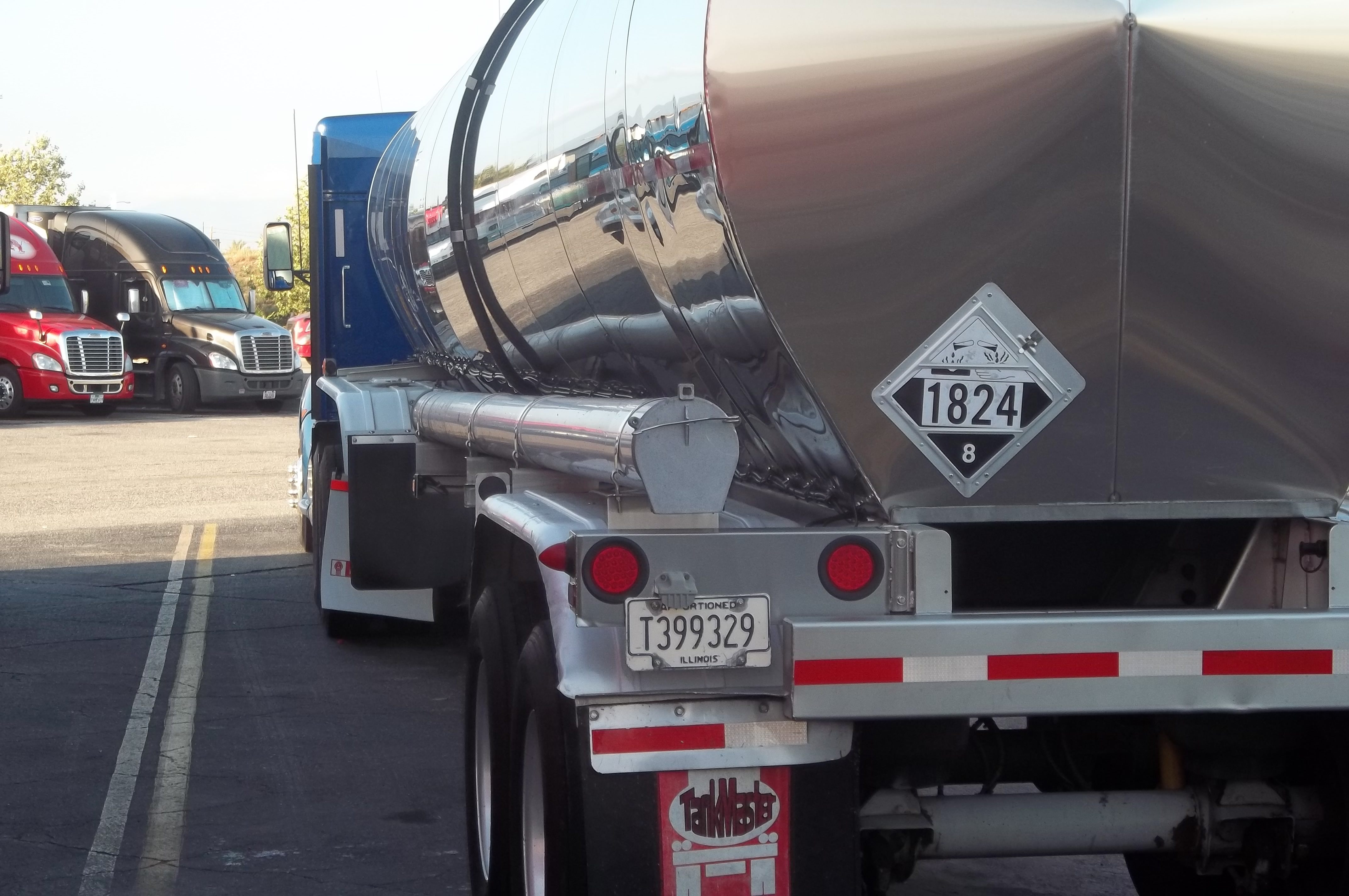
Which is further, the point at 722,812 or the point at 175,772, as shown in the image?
the point at 175,772

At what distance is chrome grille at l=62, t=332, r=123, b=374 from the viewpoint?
30844 millimetres

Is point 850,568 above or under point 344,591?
above

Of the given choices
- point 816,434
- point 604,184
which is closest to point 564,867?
point 816,434

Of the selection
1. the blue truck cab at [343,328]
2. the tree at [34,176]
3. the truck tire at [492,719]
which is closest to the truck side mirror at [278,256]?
the blue truck cab at [343,328]

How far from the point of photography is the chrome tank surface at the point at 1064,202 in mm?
3293

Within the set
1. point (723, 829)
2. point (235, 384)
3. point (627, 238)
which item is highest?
point (627, 238)

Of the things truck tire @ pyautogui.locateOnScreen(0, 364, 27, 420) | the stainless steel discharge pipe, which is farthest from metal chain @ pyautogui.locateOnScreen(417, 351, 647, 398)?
truck tire @ pyautogui.locateOnScreen(0, 364, 27, 420)

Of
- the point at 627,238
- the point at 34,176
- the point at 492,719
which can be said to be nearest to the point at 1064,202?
the point at 627,238

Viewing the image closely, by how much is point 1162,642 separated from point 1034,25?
1297 mm

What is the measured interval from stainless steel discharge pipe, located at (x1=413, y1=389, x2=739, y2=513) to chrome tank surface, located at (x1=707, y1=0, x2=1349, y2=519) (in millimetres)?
264

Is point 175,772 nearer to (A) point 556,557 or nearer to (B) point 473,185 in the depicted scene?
(B) point 473,185

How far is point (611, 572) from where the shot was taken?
343cm

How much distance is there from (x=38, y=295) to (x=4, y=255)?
23.9 meters

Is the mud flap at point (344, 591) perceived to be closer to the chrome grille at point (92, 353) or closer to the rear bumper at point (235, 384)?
the chrome grille at point (92, 353)
